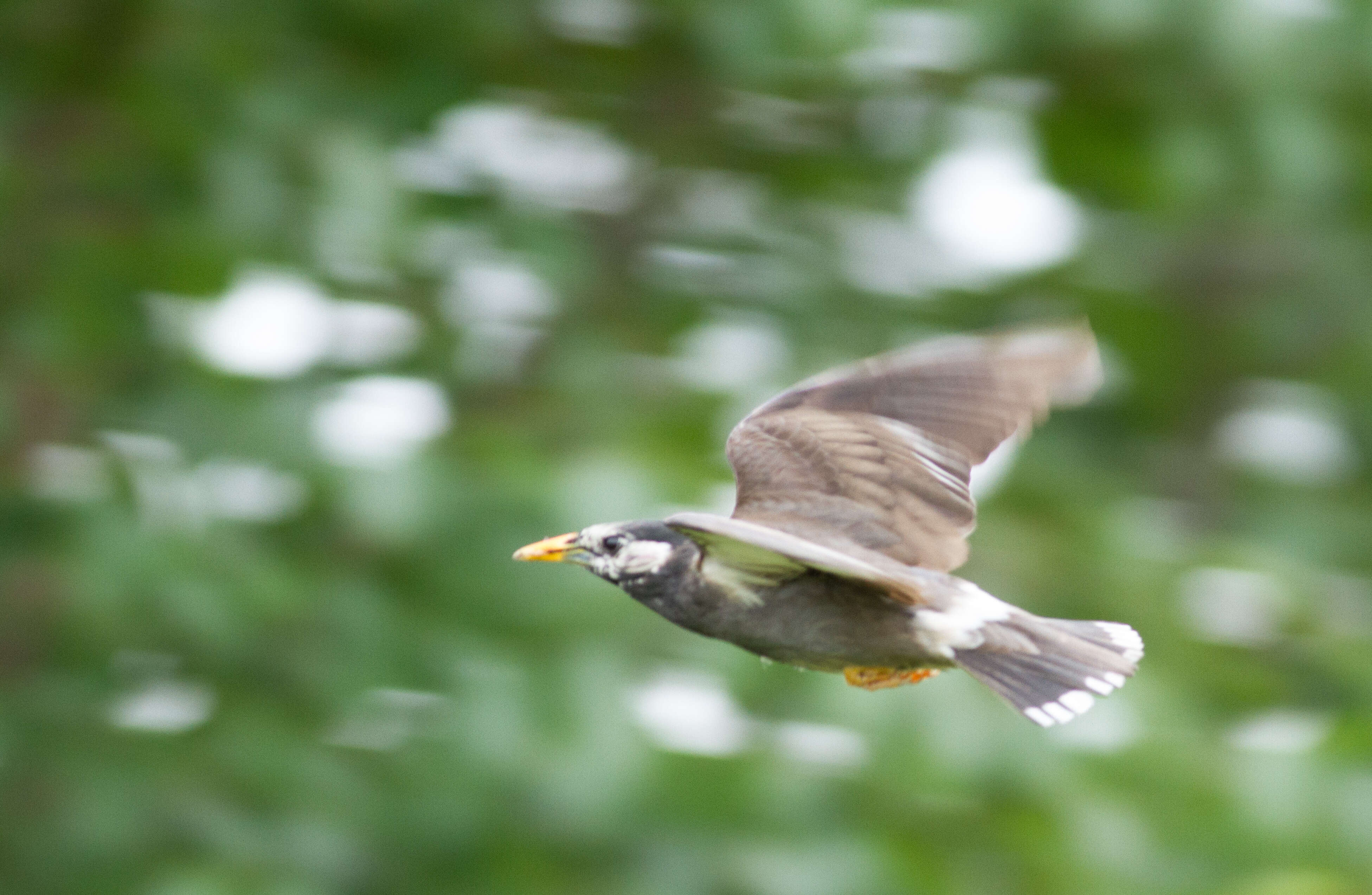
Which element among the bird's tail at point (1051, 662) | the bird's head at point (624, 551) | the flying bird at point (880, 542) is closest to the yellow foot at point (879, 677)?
the flying bird at point (880, 542)

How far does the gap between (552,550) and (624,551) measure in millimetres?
109

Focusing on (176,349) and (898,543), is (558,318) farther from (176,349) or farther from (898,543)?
(898,543)

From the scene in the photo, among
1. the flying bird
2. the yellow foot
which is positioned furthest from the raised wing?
the yellow foot

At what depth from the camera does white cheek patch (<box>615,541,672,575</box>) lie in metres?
2.18

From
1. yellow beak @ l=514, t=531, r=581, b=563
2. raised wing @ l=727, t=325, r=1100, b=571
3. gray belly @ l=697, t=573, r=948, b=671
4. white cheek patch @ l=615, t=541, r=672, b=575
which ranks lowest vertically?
gray belly @ l=697, t=573, r=948, b=671

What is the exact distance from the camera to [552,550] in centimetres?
228

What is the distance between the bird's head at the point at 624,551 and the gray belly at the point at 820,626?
0.09 m

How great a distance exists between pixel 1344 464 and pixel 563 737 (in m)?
3.15

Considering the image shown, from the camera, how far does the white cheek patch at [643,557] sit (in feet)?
7.14

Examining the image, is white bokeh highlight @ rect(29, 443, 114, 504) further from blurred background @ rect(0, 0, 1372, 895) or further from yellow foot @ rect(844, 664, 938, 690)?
yellow foot @ rect(844, 664, 938, 690)

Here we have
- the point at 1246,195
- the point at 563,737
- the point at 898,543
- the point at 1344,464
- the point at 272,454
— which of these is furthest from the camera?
the point at 1344,464

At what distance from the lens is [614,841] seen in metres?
4.16

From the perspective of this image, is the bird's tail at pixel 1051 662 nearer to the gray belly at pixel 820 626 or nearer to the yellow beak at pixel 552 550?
the gray belly at pixel 820 626

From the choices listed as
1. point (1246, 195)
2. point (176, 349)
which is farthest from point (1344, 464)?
point (176, 349)
